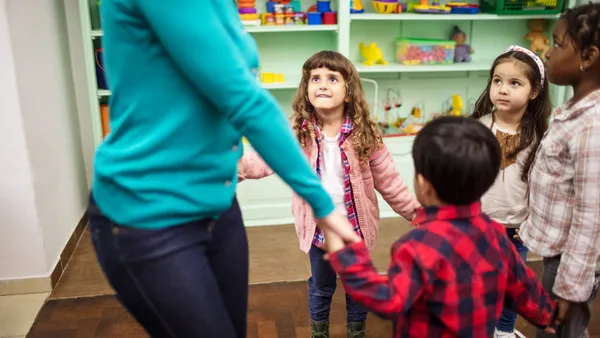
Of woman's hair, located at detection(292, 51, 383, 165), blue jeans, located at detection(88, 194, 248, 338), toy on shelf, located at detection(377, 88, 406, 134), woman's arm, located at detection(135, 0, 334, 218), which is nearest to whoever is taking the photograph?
woman's arm, located at detection(135, 0, 334, 218)

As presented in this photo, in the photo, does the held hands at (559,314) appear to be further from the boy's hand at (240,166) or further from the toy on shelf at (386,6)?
the toy on shelf at (386,6)

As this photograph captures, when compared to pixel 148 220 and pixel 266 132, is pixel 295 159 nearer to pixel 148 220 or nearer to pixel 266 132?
pixel 266 132

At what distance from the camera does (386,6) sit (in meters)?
3.32

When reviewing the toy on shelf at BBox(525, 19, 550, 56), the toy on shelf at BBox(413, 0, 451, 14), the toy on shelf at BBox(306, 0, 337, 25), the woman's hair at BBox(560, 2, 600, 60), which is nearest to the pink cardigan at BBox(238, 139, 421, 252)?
the woman's hair at BBox(560, 2, 600, 60)

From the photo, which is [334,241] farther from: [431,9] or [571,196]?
[431,9]

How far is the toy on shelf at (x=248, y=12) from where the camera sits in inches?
126

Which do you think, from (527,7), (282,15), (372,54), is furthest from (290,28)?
(527,7)

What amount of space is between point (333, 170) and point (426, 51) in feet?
6.53

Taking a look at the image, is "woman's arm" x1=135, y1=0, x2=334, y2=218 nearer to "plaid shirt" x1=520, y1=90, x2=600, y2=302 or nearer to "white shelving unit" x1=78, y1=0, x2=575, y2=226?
"plaid shirt" x1=520, y1=90, x2=600, y2=302

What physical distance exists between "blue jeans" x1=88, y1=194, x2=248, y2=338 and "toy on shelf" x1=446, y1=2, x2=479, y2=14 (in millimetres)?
2829

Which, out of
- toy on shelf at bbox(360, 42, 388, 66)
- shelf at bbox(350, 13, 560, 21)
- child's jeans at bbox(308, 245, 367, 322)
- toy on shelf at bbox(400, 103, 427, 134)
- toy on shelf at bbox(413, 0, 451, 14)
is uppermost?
toy on shelf at bbox(413, 0, 451, 14)

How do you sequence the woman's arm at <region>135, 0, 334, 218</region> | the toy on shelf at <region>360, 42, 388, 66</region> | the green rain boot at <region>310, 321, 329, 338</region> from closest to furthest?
the woman's arm at <region>135, 0, 334, 218</region> < the green rain boot at <region>310, 321, 329, 338</region> < the toy on shelf at <region>360, 42, 388, 66</region>

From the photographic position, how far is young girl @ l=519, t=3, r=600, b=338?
1246mm

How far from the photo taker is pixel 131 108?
2.83 ft
